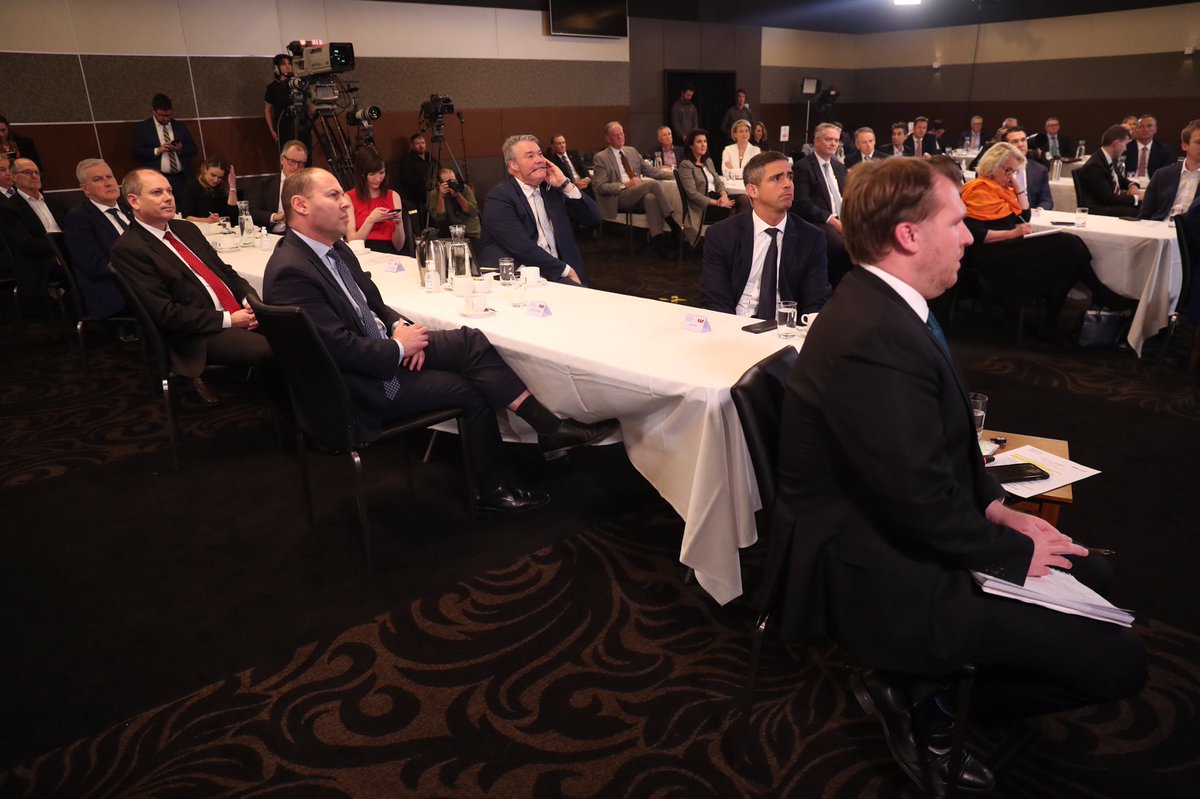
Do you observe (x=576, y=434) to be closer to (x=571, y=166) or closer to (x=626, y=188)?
(x=626, y=188)

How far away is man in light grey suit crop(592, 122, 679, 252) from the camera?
27.4 feet

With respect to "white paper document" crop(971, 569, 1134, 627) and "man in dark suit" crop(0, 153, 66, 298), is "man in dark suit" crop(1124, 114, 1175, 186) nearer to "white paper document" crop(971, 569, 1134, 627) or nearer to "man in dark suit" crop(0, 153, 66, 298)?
"white paper document" crop(971, 569, 1134, 627)

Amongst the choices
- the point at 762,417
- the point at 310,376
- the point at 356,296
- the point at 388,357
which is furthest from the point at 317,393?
the point at 762,417

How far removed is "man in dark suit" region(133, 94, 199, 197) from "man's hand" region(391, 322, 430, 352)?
6044 millimetres

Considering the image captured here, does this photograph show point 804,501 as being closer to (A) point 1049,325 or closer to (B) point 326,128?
(A) point 1049,325

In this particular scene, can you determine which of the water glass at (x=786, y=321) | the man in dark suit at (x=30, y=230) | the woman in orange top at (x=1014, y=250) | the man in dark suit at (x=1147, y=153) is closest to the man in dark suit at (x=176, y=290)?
the man in dark suit at (x=30, y=230)

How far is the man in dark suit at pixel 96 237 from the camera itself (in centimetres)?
425

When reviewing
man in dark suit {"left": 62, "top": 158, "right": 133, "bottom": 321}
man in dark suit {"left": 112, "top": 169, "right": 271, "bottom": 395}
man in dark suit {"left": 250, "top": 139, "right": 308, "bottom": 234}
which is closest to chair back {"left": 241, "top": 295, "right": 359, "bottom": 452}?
man in dark suit {"left": 112, "top": 169, "right": 271, "bottom": 395}

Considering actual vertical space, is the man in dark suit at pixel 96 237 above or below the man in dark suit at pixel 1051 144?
below

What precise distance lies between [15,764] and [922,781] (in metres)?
2.16

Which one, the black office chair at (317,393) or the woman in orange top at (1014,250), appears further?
the woman in orange top at (1014,250)

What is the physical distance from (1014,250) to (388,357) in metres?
4.06

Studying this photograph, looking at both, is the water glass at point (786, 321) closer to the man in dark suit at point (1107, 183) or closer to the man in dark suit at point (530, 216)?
the man in dark suit at point (530, 216)

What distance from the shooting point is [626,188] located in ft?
28.3
